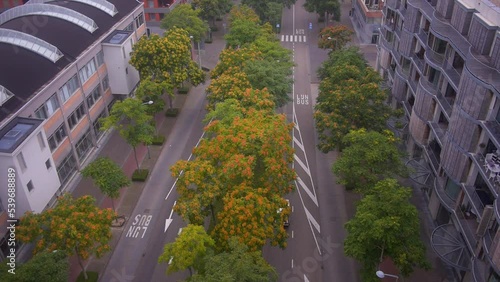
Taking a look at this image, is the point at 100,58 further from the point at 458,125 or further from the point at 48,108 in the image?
the point at 458,125

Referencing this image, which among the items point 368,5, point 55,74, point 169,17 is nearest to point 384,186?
point 55,74

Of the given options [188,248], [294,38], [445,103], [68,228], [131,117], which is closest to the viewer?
[188,248]

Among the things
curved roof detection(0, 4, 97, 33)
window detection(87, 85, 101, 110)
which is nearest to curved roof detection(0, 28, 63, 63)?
window detection(87, 85, 101, 110)

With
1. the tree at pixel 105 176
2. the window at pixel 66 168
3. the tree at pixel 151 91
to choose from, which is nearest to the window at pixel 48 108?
the window at pixel 66 168

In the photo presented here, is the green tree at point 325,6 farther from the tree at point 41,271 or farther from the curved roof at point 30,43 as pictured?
the tree at point 41,271

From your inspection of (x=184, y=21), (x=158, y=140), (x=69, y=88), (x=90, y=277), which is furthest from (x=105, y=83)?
(x=90, y=277)

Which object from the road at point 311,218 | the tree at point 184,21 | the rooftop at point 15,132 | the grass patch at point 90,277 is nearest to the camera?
the rooftop at point 15,132

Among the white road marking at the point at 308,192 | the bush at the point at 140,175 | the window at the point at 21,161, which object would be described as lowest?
the white road marking at the point at 308,192
